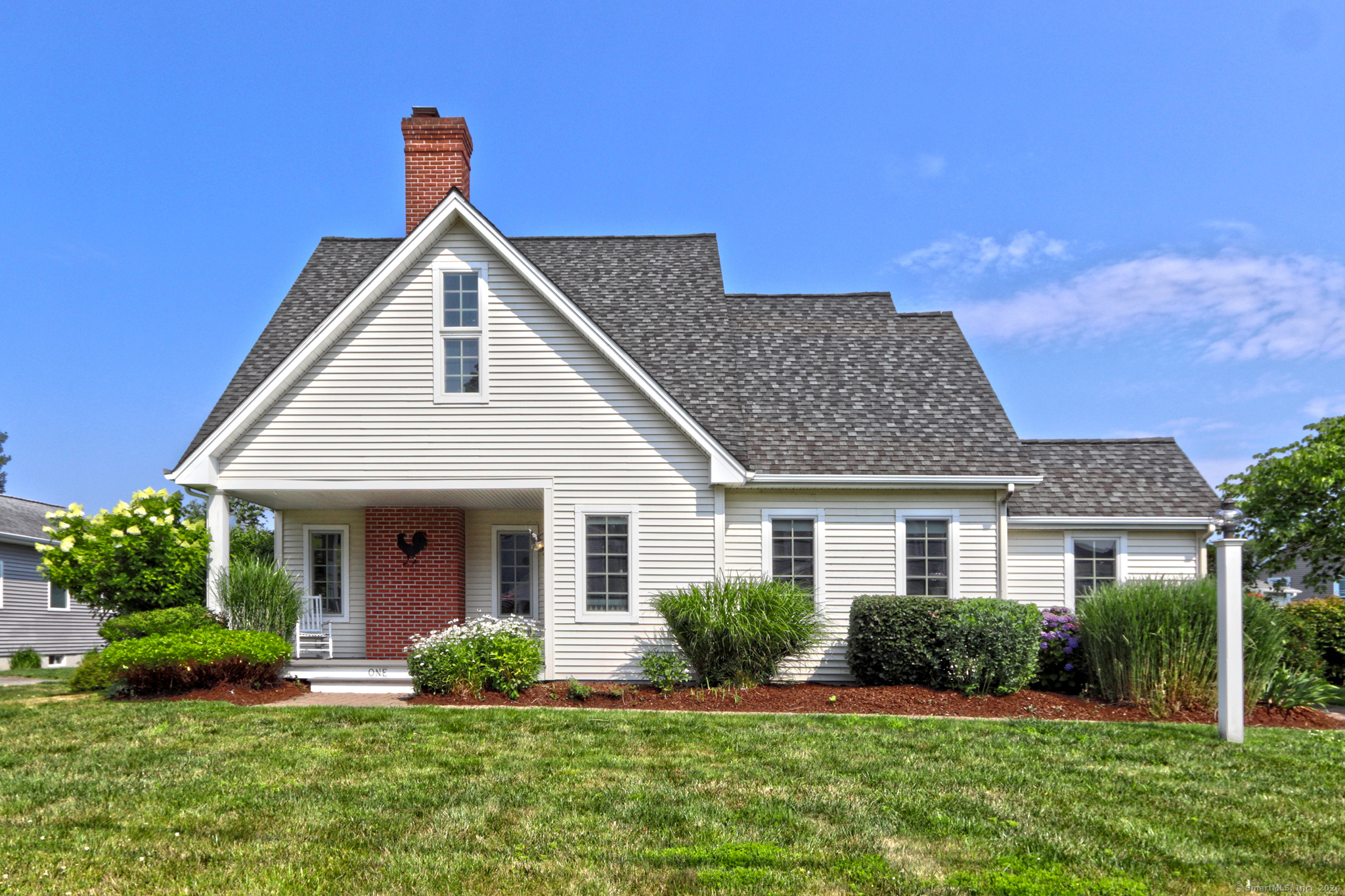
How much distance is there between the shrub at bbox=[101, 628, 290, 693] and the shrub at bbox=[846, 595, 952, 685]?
8194mm

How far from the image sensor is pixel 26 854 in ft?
18.3

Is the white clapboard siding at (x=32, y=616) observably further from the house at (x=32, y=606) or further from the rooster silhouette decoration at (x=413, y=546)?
the rooster silhouette decoration at (x=413, y=546)

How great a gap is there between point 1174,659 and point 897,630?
335cm

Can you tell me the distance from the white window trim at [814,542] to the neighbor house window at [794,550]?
3 cm

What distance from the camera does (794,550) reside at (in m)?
14.6

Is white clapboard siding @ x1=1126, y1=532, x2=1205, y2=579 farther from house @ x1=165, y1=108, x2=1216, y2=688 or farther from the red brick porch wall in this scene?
the red brick porch wall

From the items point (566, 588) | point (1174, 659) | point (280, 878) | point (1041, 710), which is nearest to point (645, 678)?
point (566, 588)

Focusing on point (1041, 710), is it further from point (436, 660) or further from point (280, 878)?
point (280, 878)

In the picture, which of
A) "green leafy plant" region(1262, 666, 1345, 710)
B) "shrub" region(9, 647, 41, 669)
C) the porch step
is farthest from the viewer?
"shrub" region(9, 647, 41, 669)

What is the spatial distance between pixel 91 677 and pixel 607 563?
7.34 meters

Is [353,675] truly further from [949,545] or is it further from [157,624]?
[949,545]

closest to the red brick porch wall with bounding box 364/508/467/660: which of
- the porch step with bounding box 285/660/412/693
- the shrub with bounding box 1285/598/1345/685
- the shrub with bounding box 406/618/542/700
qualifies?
the porch step with bounding box 285/660/412/693

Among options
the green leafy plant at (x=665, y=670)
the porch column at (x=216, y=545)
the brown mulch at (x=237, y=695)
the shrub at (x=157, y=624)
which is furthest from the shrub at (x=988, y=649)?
the porch column at (x=216, y=545)

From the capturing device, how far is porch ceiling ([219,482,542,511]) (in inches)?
541
